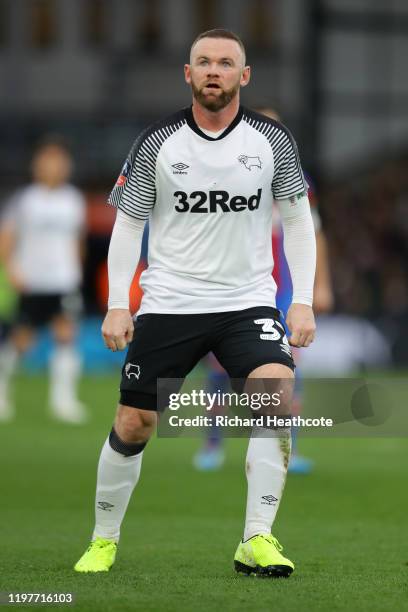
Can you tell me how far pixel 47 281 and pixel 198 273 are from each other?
765 cm

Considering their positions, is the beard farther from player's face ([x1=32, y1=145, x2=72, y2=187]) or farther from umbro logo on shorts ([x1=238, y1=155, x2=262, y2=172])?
player's face ([x1=32, y1=145, x2=72, y2=187])

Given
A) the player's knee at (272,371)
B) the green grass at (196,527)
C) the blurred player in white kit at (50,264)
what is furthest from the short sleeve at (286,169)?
the blurred player in white kit at (50,264)

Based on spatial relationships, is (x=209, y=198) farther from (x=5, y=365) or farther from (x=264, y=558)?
(x=5, y=365)

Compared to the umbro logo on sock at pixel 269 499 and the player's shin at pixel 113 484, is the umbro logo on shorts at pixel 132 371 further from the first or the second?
the umbro logo on sock at pixel 269 499

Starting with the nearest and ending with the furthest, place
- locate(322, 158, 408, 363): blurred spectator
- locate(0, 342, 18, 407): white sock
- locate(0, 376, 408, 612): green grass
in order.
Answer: locate(0, 376, 408, 612): green grass, locate(0, 342, 18, 407): white sock, locate(322, 158, 408, 363): blurred spectator

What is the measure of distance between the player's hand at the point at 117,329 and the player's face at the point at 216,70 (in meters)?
0.93

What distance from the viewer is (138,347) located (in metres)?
5.97

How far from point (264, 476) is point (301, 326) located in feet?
2.07

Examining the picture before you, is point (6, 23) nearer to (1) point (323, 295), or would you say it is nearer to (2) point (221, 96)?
(1) point (323, 295)

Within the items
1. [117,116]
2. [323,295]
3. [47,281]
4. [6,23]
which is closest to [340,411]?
[323,295]

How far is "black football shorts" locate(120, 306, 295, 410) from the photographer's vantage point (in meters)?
5.91

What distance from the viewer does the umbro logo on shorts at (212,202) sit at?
589cm

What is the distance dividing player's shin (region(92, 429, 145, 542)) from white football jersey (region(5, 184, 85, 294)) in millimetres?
Result: 7480

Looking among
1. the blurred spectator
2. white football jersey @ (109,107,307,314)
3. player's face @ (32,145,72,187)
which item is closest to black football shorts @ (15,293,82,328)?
player's face @ (32,145,72,187)
